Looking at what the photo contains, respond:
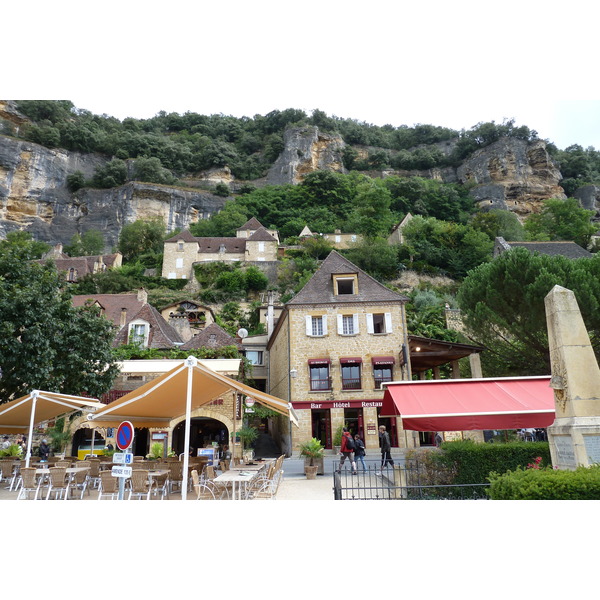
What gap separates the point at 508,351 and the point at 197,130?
258 feet

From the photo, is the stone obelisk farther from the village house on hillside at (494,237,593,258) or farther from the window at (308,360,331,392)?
the village house on hillside at (494,237,593,258)

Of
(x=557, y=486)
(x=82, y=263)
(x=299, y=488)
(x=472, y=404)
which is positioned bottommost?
(x=299, y=488)

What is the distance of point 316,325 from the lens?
2084cm

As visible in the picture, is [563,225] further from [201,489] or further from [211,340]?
[201,489]

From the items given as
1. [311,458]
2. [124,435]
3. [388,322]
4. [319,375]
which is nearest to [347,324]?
[388,322]

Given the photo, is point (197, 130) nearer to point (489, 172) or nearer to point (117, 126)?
point (117, 126)

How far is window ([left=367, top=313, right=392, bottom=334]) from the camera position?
2039cm

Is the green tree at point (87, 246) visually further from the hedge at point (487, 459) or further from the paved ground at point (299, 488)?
the hedge at point (487, 459)

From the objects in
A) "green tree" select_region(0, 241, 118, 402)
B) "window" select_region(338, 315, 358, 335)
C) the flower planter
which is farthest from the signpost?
"window" select_region(338, 315, 358, 335)

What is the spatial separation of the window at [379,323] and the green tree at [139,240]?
39.0m

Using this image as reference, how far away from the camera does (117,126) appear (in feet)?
242

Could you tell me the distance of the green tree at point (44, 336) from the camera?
39.5 feet

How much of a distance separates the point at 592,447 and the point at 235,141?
284ft
